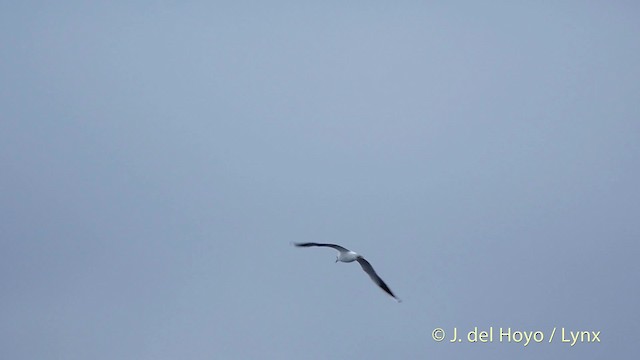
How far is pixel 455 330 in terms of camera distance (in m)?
28.0

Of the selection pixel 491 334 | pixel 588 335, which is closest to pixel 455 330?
pixel 491 334

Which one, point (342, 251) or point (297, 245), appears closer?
point (297, 245)

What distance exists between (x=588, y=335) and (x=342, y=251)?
10.7 metres

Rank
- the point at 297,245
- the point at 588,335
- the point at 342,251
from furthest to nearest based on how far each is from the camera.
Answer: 1. the point at 588,335
2. the point at 342,251
3. the point at 297,245

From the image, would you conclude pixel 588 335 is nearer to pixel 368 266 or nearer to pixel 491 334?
pixel 491 334

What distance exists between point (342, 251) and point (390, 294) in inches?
60.9

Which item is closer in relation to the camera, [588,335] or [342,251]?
[342,251]

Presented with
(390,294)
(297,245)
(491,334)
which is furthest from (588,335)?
(297,245)

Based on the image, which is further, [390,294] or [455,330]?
[455,330]

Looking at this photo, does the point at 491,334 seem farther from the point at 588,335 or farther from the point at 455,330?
the point at 588,335

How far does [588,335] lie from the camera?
2645 centimetres

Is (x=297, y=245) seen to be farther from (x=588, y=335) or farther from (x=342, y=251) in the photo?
(x=588, y=335)

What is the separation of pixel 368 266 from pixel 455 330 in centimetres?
885

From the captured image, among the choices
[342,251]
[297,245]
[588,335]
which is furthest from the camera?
[588,335]
